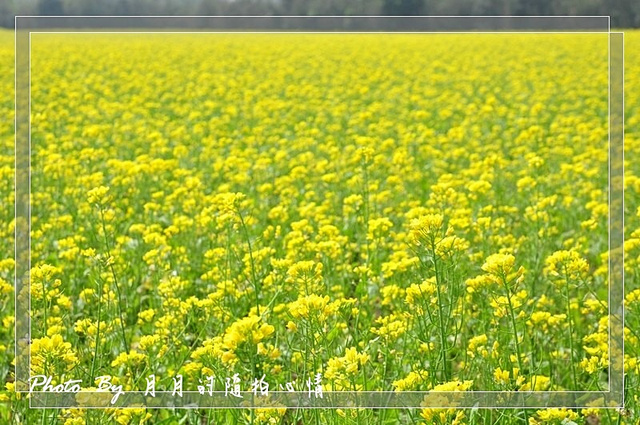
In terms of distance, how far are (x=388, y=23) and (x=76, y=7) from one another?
7.81ft

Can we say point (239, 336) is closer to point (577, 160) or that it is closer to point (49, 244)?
point (49, 244)

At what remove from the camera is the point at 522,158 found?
629cm

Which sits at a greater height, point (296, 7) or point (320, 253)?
point (296, 7)

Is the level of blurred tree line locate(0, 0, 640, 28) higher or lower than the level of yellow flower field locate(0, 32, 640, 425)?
higher

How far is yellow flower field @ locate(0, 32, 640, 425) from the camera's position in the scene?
8.16ft

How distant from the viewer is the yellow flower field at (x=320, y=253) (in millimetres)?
2488

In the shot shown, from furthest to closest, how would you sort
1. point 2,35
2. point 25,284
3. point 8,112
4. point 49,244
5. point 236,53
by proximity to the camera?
point 2,35 → point 236,53 → point 8,112 → point 49,244 → point 25,284

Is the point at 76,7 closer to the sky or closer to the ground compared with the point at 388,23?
closer to the sky

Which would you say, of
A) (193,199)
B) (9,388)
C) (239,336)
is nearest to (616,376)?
(239,336)

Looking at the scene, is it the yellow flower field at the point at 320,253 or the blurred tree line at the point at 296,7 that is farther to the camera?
the blurred tree line at the point at 296,7

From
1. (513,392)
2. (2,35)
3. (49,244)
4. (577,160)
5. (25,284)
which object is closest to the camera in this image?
(513,392)

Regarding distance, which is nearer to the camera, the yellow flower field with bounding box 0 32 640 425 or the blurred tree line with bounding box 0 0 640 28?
the yellow flower field with bounding box 0 32 640 425

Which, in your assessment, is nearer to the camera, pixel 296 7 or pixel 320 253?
pixel 320 253

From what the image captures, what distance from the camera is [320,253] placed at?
11.2ft
